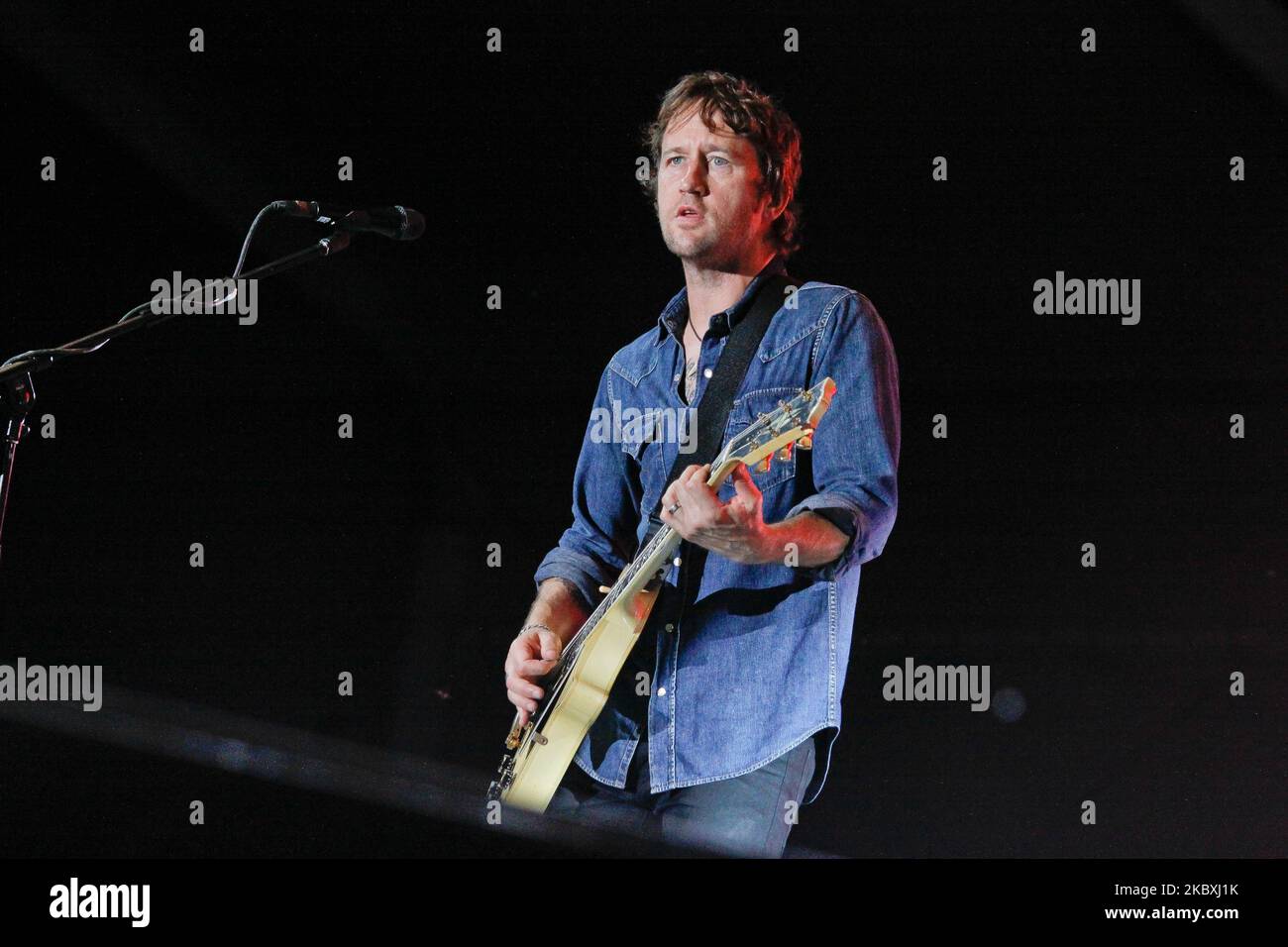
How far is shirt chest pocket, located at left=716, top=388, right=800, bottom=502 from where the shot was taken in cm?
278

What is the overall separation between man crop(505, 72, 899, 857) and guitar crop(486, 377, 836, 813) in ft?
0.14

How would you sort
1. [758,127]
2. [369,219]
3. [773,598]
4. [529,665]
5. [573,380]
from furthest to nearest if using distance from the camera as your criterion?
[573,380], [758,127], [529,665], [773,598], [369,219]

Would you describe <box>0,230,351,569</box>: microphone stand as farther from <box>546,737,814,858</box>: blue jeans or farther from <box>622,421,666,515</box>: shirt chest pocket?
<box>546,737,814,858</box>: blue jeans

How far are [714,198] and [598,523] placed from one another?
76 centimetres

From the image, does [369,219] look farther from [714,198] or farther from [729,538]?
[729,538]

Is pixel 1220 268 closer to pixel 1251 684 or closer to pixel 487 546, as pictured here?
pixel 1251 684

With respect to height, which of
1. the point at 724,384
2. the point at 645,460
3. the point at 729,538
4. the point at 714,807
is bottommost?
the point at 714,807

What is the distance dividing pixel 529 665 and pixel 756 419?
711 mm

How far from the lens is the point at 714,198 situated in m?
2.97

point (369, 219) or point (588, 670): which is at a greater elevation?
point (369, 219)

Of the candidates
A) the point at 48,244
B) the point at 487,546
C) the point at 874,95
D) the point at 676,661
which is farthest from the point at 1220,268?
the point at 48,244

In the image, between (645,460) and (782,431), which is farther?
(645,460)

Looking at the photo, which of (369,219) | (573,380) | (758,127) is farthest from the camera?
(573,380)

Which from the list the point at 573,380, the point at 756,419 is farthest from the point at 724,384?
the point at 573,380
